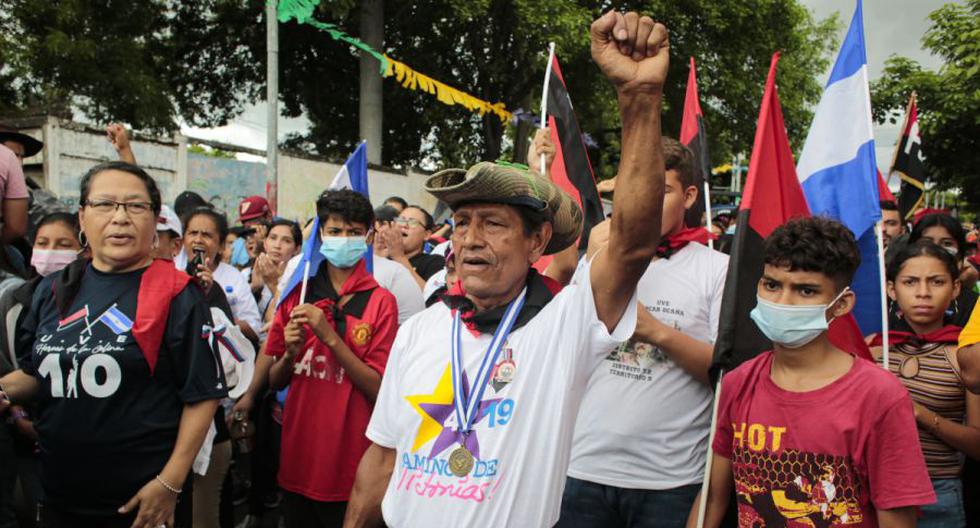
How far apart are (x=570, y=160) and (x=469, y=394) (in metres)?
2.11

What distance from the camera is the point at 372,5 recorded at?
704 inches

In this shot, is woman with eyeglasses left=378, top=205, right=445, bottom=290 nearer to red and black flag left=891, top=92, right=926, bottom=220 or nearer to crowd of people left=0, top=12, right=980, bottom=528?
crowd of people left=0, top=12, right=980, bottom=528

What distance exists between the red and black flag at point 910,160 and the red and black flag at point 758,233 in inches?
144

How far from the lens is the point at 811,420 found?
2332mm

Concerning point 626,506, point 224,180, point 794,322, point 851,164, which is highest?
point 224,180

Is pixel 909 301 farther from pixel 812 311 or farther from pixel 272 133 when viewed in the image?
pixel 272 133

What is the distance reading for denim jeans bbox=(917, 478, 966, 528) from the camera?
3054 mm

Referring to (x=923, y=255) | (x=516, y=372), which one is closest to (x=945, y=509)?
(x=923, y=255)

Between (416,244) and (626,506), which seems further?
(416,244)

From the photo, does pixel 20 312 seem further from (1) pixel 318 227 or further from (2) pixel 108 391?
(1) pixel 318 227

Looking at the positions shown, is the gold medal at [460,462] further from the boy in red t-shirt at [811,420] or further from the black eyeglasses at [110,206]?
the black eyeglasses at [110,206]

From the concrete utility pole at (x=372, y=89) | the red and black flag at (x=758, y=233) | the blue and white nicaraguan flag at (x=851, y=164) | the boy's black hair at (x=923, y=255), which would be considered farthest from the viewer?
the concrete utility pole at (x=372, y=89)

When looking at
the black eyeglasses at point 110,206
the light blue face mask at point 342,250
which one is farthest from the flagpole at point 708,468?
the black eyeglasses at point 110,206

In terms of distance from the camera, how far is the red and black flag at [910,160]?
244 inches
